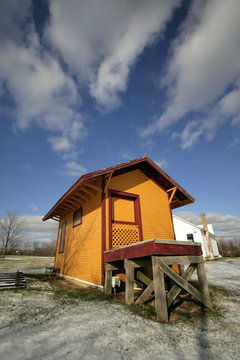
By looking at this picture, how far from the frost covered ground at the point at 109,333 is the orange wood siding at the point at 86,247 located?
107 inches

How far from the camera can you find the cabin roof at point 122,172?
8137 millimetres

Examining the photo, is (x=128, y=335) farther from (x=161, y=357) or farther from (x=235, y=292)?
(x=235, y=292)

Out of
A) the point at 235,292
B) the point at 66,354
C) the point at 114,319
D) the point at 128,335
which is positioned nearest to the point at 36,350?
the point at 66,354

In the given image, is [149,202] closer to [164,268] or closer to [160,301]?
[164,268]

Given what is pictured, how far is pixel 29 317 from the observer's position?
12.6ft

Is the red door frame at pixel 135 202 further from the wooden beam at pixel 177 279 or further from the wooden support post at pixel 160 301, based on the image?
the wooden support post at pixel 160 301

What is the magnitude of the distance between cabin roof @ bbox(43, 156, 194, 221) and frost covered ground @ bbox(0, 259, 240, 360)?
14.6 ft

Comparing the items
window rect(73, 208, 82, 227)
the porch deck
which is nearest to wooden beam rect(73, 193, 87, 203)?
window rect(73, 208, 82, 227)

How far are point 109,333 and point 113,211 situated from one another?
5400mm

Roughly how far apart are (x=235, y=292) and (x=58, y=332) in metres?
6.46

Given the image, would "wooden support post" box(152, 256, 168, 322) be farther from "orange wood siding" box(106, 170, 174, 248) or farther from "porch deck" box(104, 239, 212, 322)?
"orange wood siding" box(106, 170, 174, 248)

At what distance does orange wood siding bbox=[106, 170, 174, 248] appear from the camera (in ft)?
29.6

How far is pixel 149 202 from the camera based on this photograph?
9.78 m

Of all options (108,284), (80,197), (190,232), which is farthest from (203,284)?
(190,232)
